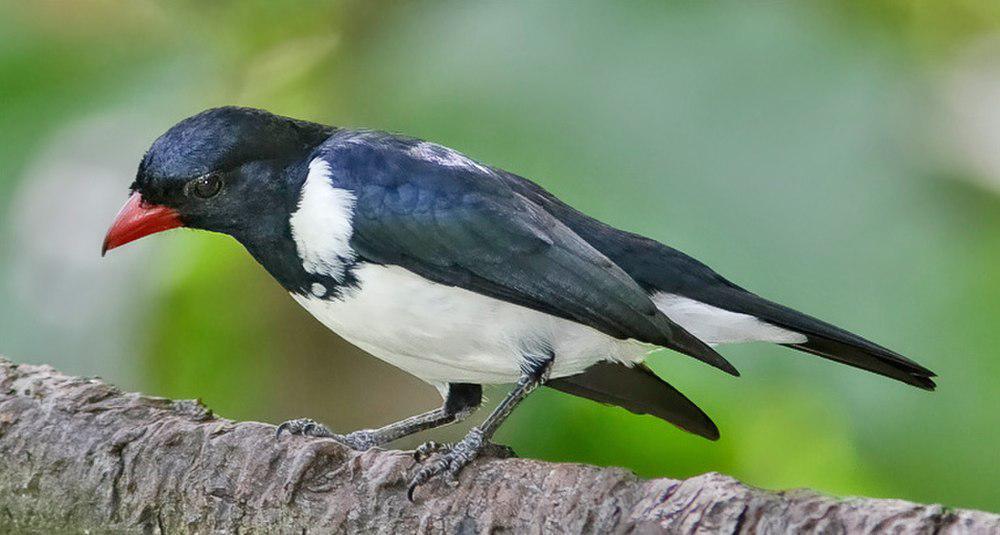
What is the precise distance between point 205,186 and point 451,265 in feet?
2.48

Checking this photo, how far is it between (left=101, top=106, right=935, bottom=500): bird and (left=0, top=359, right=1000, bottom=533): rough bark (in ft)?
0.71

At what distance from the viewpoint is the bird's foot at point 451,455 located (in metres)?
3.13

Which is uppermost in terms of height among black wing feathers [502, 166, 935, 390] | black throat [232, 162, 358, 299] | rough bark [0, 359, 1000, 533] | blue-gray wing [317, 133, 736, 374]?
black wing feathers [502, 166, 935, 390]

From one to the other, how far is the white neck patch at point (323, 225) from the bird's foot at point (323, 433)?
1.46 feet

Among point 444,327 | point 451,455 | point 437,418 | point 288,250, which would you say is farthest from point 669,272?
point 288,250

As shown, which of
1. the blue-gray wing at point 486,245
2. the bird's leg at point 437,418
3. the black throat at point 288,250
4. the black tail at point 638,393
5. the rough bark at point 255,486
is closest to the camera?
the rough bark at point 255,486

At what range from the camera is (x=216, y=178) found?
3742 mm

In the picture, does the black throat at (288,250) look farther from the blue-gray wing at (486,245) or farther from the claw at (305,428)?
the claw at (305,428)

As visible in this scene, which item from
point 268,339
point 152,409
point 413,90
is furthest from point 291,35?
point 152,409

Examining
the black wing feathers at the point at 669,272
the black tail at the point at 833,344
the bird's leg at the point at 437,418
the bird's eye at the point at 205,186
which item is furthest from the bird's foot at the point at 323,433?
the black tail at the point at 833,344

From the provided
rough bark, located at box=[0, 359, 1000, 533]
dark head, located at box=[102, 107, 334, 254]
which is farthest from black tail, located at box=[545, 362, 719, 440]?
dark head, located at box=[102, 107, 334, 254]

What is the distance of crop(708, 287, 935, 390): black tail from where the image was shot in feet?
11.6

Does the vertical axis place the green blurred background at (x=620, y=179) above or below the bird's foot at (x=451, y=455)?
above

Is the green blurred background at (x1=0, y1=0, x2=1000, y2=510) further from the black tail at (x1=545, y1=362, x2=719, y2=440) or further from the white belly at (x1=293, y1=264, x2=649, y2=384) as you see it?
the white belly at (x1=293, y1=264, x2=649, y2=384)
